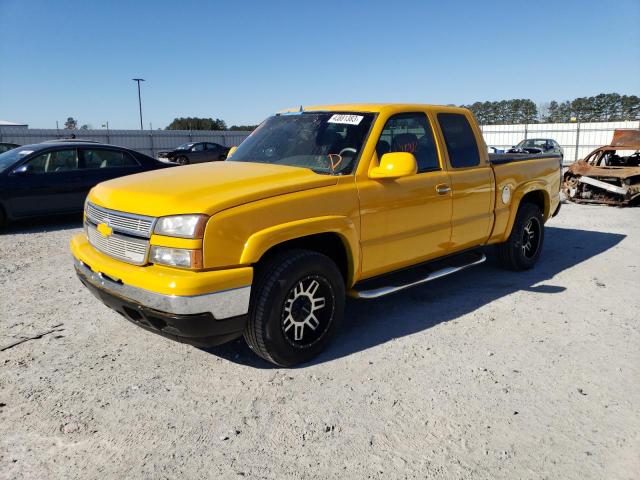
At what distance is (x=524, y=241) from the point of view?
5.96 metres

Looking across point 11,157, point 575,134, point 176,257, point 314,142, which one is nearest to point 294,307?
point 176,257

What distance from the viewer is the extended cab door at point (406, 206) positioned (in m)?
3.87

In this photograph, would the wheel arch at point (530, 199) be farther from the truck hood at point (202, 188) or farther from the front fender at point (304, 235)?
the truck hood at point (202, 188)

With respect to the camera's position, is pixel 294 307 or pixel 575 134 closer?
pixel 294 307

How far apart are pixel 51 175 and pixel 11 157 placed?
796 millimetres

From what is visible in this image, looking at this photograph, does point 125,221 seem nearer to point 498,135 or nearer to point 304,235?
point 304,235

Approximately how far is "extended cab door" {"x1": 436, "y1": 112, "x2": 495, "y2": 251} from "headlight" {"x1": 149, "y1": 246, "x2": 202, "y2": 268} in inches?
99.7

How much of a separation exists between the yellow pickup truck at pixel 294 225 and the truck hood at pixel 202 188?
0.04ft

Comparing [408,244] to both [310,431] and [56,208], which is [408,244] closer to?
[310,431]

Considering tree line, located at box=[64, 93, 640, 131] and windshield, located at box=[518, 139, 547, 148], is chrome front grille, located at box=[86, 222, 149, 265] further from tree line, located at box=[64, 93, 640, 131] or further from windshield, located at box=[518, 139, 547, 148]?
tree line, located at box=[64, 93, 640, 131]

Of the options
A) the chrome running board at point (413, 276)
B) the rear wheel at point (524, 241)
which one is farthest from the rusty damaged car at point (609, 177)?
the chrome running board at point (413, 276)

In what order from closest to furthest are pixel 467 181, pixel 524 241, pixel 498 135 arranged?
pixel 467 181
pixel 524 241
pixel 498 135

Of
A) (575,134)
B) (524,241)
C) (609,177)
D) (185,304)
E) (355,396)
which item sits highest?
(575,134)

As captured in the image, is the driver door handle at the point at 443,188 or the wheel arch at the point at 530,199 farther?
the wheel arch at the point at 530,199
